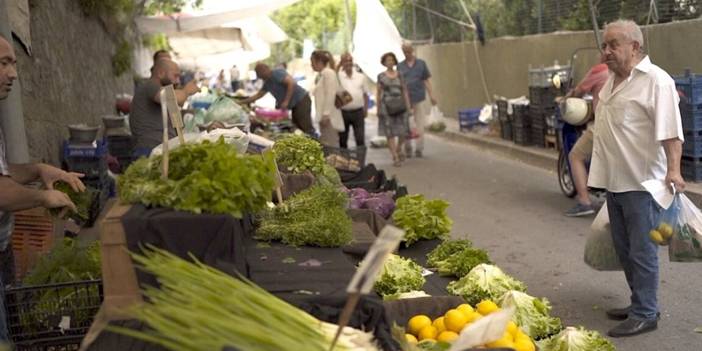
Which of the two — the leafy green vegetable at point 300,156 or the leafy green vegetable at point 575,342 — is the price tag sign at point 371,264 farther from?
the leafy green vegetable at point 300,156

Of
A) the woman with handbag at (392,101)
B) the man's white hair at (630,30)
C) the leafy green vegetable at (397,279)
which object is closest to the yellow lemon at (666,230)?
the man's white hair at (630,30)

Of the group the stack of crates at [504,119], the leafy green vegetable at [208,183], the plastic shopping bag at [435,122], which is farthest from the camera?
the plastic shopping bag at [435,122]

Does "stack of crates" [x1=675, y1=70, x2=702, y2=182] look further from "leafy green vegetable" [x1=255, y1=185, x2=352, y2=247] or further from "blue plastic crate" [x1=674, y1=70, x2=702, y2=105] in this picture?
"leafy green vegetable" [x1=255, y1=185, x2=352, y2=247]

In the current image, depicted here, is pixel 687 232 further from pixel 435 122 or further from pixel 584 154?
pixel 435 122

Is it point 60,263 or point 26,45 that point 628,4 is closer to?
point 26,45

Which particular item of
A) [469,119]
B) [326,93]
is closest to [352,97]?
[326,93]

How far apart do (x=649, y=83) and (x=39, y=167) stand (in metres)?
3.81

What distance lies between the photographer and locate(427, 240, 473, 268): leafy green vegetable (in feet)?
18.1

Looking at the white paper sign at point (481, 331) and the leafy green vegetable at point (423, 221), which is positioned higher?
the white paper sign at point (481, 331)

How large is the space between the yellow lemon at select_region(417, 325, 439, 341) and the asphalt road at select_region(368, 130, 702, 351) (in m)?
2.47

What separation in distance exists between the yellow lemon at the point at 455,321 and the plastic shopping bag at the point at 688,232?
2.61 metres

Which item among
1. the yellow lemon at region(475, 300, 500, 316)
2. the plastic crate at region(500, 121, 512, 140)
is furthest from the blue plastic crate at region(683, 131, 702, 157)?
the yellow lemon at region(475, 300, 500, 316)

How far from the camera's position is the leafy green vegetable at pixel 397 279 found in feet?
15.4

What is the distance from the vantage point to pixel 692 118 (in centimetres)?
1050
